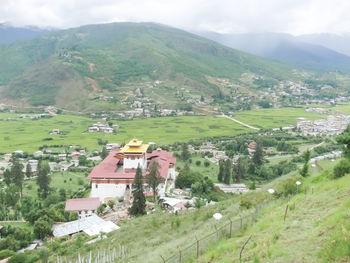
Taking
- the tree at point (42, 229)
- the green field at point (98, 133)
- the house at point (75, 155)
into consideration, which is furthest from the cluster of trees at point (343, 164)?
the green field at point (98, 133)

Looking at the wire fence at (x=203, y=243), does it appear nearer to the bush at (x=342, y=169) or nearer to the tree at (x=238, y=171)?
the bush at (x=342, y=169)

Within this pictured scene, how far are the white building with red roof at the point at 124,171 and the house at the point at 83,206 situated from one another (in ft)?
9.53

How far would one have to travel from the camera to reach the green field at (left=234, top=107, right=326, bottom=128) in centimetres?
8865

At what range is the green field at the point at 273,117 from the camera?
8865 centimetres

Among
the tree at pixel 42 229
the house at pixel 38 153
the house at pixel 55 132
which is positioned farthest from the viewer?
the house at pixel 55 132

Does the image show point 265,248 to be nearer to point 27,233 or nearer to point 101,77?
point 27,233

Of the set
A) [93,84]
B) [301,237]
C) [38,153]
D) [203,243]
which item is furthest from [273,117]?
[301,237]

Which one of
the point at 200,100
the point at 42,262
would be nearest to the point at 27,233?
the point at 42,262

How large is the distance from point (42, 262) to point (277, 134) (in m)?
65.6

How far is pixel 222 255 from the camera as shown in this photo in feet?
25.8

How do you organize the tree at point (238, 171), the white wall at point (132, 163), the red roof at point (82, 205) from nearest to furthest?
the red roof at point (82, 205), the white wall at point (132, 163), the tree at point (238, 171)

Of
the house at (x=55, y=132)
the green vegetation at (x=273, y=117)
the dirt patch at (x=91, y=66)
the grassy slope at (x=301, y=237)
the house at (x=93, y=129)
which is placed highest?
the dirt patch at (x=91, y=66)

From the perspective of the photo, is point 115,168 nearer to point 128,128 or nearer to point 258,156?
point 258,156

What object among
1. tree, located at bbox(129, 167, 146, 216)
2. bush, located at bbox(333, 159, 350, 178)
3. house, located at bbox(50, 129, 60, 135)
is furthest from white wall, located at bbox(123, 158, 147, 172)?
house, located at bbox(50, 129, 60, 135)
